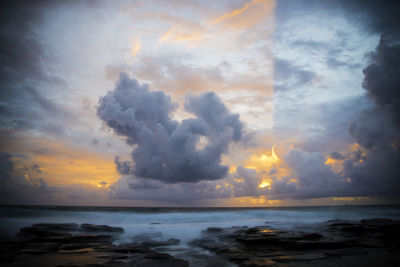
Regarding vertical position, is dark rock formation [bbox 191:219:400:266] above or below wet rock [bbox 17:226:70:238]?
above

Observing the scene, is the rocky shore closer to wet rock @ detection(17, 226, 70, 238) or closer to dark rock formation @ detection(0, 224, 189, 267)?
dark rock formation @ detection(0, 224, 189, 267)

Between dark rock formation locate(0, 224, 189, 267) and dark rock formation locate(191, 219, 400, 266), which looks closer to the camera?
dark rock formation locate(0, 224, 189, 267)


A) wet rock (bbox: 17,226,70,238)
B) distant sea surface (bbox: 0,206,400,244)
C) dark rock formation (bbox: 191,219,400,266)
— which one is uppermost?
dark rock formation (bbox: 191,219,400,266)

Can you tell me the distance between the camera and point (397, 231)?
15602 mm

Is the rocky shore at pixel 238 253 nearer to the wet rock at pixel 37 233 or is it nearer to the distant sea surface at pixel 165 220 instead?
the wet rock at pixel 37 233

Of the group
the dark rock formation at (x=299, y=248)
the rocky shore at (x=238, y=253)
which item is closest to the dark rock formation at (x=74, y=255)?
the rocky shore at (x=238, y=253)

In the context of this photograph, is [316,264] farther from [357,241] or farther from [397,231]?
[397,231]

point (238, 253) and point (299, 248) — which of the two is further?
point (299, 248)

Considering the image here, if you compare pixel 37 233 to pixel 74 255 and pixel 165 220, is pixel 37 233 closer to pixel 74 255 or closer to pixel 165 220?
pixel 74 255

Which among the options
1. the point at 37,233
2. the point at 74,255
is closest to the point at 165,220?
the point at 37,233

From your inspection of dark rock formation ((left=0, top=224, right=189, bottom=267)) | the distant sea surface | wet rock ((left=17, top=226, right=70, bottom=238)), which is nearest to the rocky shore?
dark rock formation ((left=0, top=224, right=189, bottom=267))

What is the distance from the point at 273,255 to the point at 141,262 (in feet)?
19.5

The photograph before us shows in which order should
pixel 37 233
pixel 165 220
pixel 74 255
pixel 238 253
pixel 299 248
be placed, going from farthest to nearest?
1. pixel 165 220
2. pixel 37 233
3. pixel 299 248
4. pixel 238 253
5. pixel 74 255

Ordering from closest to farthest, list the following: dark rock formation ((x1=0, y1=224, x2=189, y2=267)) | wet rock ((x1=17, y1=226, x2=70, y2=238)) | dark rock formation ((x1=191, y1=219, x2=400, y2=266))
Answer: dark rock formation ((x1=0, y1=224, x2=189, y2=267)) < dark rock formation ((x1=191, y1=219, x2=400, y2=266)) < wet rock ((x1=17, y1=226, x2=70, y2=238))
